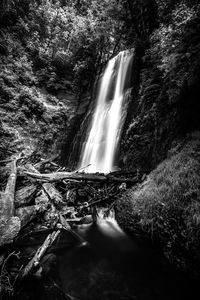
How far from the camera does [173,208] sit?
3.72m

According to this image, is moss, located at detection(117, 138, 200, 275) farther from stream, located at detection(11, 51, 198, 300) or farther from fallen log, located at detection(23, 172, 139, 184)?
fallen log, located at detection(23, 172, 139, 184)

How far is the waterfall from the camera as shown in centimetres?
1086

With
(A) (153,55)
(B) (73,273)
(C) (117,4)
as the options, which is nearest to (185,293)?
(B) (73,273)

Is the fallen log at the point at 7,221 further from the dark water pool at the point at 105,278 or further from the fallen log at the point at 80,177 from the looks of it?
the fallen log at the point at 80,177

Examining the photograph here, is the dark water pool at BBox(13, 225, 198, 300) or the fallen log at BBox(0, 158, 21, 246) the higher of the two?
the fallen log at BBox(0, 158, 21, 246)

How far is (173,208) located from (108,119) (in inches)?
362

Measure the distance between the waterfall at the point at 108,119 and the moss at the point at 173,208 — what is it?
15.9 feet

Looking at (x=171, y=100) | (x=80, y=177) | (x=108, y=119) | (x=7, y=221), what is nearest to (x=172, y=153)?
(x=171, y=100)

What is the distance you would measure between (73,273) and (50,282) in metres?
0.55

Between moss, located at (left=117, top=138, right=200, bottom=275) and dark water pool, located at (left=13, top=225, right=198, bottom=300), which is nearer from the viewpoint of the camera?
dark water pool, located at (left=13, top=225, right=198, bottom=300)

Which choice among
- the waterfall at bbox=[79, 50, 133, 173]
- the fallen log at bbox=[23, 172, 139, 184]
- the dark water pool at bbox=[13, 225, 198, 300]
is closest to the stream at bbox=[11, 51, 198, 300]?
the dark water pool at bbox=[13, 225, 198, 300]

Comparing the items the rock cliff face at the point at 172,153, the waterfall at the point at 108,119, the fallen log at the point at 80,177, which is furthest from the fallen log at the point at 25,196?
the waterfall at the point at 108,119

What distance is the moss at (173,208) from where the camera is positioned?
3.28 m

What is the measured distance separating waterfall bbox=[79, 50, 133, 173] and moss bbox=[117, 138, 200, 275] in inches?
191
